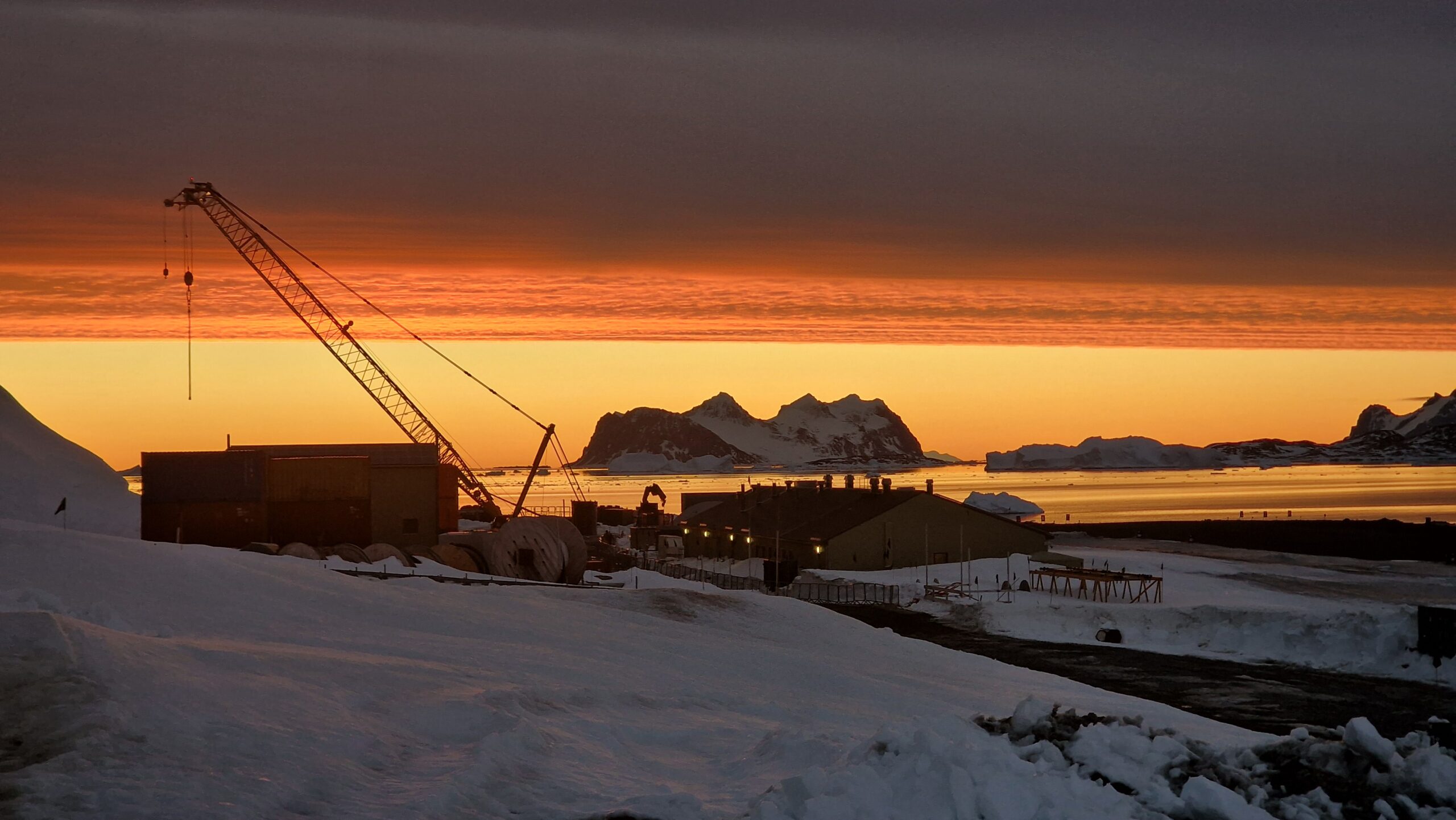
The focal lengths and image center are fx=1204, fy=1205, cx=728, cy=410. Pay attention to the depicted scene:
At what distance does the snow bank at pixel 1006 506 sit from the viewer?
554ft

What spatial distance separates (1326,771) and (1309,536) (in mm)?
122328

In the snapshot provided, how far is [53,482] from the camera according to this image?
8694cm

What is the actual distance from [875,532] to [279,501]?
33448 millimetres

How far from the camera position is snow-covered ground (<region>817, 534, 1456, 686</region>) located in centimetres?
4175

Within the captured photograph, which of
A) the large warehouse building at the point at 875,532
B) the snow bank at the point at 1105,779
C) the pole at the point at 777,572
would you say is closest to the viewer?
the snow bank at the point at 1105,779

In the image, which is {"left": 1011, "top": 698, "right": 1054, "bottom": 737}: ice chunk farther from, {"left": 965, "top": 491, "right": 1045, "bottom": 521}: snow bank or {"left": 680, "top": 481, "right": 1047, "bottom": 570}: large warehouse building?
{"left": 965, "top": 491, "right": 1045, "bottom": 521}: snow bank

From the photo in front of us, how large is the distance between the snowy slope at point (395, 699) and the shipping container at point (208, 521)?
102 ft

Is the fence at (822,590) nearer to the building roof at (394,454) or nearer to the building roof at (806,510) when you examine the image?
the building roof at (806,510)

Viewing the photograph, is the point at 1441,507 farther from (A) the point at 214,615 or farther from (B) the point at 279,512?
(A) the point at 214,615

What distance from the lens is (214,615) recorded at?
23.7 metres

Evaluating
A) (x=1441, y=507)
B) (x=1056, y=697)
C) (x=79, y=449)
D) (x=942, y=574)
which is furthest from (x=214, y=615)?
(x=1441, y=507)

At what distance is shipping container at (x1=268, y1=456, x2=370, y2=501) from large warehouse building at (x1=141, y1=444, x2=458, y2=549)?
4 cm

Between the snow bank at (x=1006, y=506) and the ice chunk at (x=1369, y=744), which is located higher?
the ice chunk at (x=1369, y=744)

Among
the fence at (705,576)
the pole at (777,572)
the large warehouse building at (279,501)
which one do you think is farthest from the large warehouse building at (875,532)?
the large warehouse building at (279,501)
